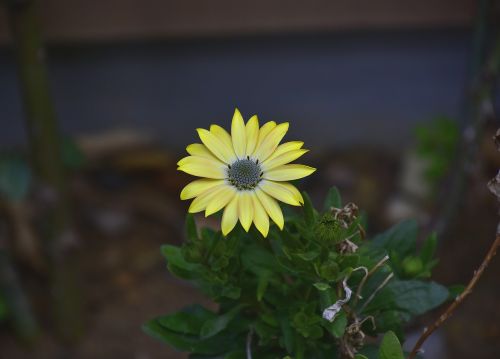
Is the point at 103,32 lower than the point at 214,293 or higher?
higher

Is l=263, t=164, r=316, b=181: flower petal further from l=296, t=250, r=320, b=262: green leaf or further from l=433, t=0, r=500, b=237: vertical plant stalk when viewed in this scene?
l=433, t=0, r=500, b=237: vertical plant stalk

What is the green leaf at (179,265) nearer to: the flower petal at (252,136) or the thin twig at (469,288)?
the flower petal at (252,136)

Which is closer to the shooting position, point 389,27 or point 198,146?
point 198,146

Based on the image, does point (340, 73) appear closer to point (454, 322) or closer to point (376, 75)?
point (376, 75)

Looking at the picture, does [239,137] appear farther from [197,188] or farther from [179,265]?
[179,265]

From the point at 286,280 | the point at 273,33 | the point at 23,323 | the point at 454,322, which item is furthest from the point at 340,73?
the point at 286,280

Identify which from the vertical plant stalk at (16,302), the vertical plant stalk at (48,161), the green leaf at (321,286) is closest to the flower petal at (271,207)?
the green leaf at (321,286)

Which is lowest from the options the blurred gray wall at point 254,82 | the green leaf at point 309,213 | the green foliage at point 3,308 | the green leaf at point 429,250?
the green foliage at point 3,308
